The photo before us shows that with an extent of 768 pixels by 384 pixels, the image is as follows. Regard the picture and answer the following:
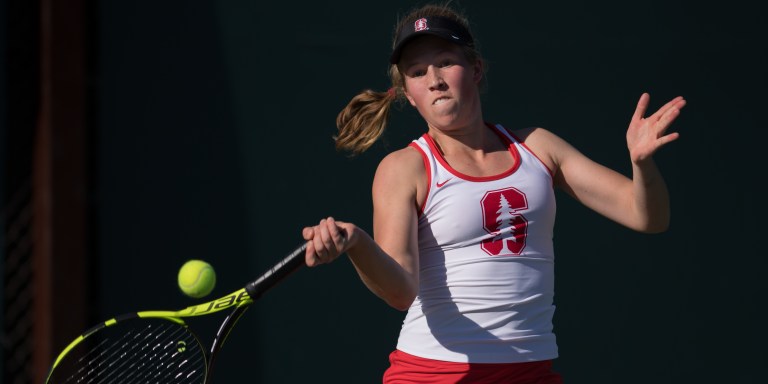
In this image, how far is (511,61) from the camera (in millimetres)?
4137

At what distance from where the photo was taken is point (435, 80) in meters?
2.43

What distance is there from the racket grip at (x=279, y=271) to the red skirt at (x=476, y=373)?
0.39 meters

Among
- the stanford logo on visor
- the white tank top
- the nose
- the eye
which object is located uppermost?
the stanford logo on visor

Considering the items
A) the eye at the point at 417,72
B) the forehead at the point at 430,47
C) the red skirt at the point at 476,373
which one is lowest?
the red skirt at the point at 476,373

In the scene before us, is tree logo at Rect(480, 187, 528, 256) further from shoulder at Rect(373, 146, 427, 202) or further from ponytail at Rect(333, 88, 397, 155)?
ponytail at Rect(333, 88, 397, 155)

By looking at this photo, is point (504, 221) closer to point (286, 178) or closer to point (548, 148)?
point (548, 148)

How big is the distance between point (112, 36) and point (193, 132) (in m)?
0.46

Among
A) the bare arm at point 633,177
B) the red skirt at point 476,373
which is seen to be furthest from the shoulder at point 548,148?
the red skirt at point 476,373

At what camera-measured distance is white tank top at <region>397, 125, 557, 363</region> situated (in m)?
2.35

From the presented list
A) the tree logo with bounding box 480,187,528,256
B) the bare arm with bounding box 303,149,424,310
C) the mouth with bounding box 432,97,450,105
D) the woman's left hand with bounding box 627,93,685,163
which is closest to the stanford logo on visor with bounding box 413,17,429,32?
the mouth with bounding box 432,97,450,105

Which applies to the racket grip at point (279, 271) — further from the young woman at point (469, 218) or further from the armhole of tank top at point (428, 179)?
the armhole of tank top at point (428, 179)

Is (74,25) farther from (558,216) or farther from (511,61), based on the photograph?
(558,216)

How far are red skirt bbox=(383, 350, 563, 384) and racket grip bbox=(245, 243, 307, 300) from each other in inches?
15.3

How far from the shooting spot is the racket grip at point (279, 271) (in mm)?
2156
